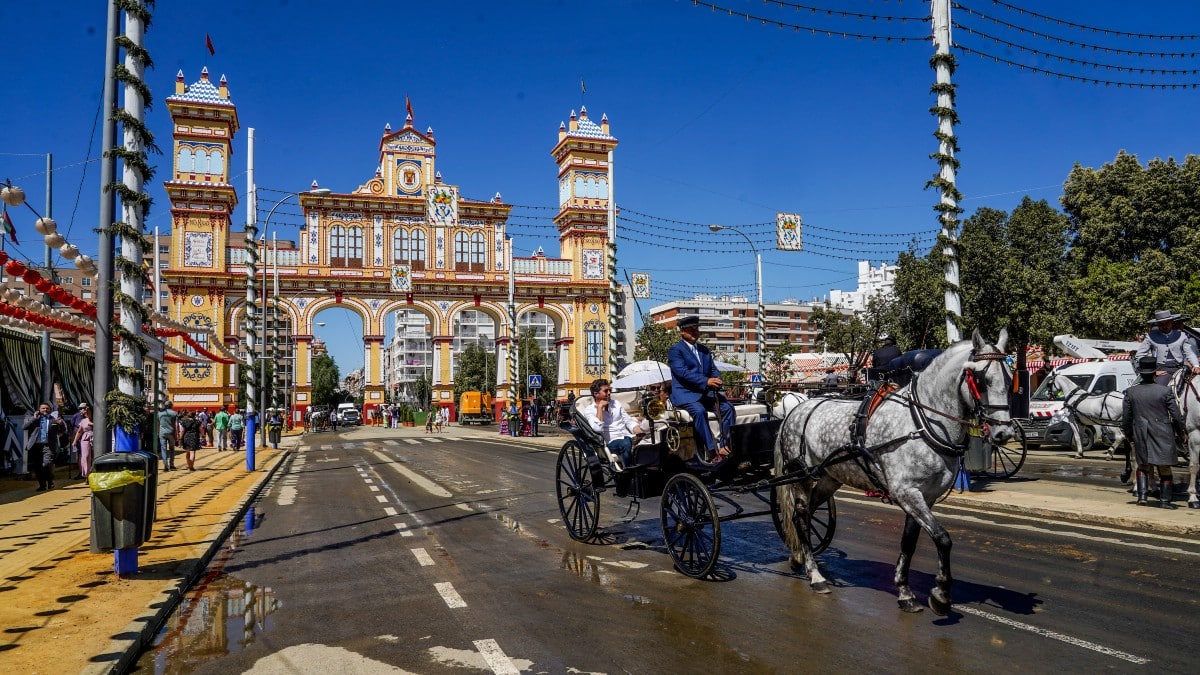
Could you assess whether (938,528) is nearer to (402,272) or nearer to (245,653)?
(245,653)

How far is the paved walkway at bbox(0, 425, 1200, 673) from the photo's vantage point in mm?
5973

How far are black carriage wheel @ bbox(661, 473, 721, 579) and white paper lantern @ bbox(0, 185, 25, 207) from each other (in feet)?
27.0

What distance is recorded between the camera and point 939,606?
20.1 ft

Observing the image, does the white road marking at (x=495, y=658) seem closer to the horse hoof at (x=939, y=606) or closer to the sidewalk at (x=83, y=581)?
the sidewalk at (x=83, y=581)

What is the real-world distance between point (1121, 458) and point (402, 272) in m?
41.5

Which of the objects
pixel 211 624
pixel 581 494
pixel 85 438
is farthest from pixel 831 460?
pixel 85 438

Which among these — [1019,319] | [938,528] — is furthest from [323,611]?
[1019,319]

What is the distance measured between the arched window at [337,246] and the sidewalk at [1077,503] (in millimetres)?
47890

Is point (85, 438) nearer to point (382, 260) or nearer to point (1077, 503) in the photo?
point (1077, 503)

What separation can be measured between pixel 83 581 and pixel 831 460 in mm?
7056

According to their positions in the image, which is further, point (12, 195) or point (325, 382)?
point (325, 382)

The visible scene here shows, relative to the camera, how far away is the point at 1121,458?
2070 cm

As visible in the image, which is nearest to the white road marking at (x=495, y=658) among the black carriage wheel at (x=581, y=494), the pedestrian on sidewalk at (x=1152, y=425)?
the black carriage wheel at (x=581, y=494)

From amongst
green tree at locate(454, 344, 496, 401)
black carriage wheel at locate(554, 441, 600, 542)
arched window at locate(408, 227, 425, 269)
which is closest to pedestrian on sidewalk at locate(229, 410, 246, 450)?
arched window at locate(408, 227, 425, 269)
